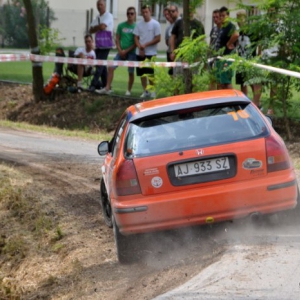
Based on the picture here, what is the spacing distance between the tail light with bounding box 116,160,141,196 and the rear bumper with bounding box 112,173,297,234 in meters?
0.06

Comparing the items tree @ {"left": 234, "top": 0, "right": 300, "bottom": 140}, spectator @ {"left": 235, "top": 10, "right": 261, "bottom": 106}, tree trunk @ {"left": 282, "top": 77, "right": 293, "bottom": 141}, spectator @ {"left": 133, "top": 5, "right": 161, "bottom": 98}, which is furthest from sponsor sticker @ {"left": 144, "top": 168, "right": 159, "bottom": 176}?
spectator @ {"left": 133, "top": 5, "right": 161, "bottom": 98}

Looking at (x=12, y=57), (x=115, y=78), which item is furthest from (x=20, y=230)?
(x=115, y=78)

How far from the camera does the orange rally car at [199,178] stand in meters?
8.98

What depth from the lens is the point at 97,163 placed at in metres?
15.4

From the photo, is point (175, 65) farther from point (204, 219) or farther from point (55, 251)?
point (204, 219)

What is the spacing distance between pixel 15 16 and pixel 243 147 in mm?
39904

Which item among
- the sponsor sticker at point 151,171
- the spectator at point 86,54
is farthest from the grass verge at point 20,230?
the spectator at point 86,54

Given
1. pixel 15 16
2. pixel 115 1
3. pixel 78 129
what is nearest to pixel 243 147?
pixel 78 129

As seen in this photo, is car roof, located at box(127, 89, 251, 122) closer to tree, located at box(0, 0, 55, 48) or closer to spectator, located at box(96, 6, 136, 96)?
spectator, located at box(96, 6, 136, 96)

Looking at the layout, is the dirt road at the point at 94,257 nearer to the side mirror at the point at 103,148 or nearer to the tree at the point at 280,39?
the side mirror at the point at 103,148

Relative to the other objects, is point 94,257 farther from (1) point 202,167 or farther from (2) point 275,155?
(2) point 275,155

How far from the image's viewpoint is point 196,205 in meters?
8.95

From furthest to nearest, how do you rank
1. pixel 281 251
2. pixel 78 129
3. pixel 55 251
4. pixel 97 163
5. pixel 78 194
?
pixel 78 129 → pixel 97 163 → pixel 78 194 → pixel 55 251 → pixel 281 251

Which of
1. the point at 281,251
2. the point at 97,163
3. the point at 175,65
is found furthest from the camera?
the point at 175,65
